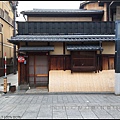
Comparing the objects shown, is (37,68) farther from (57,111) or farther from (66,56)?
(57,111)

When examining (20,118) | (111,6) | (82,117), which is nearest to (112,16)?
(111,6)

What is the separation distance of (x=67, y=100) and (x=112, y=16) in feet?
32.6

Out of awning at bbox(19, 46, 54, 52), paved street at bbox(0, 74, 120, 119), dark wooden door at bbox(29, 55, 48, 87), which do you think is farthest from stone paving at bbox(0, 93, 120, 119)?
awning at bbox(19, 46, 54, 52)

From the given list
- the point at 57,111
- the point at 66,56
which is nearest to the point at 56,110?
the point at 57,111

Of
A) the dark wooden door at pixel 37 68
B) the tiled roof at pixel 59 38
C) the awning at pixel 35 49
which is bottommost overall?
the dark wooden door at pixel 37 68

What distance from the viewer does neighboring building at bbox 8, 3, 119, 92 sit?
13828 millimetres

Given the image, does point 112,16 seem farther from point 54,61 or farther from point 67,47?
A: point 54,61

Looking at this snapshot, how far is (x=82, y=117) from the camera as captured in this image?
772 centimetres

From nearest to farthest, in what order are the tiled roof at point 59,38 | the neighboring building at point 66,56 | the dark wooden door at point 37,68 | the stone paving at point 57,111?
1. the stone paving at point 57,111
2. the tiled roof at point 59,38
3. the neighboring building at point 66,56
4. the dark wooden door at point 37,68

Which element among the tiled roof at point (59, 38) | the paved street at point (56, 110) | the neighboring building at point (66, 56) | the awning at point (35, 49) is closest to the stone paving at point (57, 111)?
the paved street at point (56, 110)

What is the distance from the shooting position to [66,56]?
1436cm

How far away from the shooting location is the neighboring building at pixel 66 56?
1383 centimetres

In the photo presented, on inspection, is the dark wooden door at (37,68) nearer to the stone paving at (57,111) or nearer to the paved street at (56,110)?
the paved street at (56,110)

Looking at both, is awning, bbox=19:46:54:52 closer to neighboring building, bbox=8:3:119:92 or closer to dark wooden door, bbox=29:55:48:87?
neighboring building, bbox=8:3:119:92
